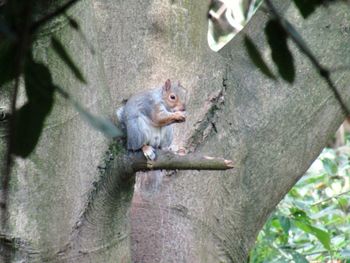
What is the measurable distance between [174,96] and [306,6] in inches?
46.3

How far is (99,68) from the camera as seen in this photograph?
4.35ft

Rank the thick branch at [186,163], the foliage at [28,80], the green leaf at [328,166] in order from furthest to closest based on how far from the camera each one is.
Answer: the green leaf at [328,166], the thick branch at [186,163], the foliage at [28,80]

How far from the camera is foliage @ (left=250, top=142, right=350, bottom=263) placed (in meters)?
2.10

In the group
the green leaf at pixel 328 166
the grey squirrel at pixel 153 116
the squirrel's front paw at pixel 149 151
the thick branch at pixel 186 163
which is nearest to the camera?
the thick branch at pixel 186 163

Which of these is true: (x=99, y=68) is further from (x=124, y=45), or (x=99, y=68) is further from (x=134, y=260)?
(x=134, y=260)

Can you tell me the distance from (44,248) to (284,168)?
0.67m

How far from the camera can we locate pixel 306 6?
52 centimetres

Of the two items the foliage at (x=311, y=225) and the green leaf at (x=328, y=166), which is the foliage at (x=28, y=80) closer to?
the foliage at (x=311, y=225)

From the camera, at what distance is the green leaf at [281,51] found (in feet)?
1.66

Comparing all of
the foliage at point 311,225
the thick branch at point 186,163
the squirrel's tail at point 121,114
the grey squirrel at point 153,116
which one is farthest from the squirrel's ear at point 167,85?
the foliage at point 311,225

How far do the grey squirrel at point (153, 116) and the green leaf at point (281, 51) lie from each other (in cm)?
103

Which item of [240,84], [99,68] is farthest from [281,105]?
[99,68]

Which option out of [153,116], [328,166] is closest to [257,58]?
[153,116]

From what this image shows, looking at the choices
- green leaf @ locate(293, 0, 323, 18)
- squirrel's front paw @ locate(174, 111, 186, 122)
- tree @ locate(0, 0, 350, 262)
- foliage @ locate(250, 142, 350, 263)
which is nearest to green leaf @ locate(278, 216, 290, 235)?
foliage @ locate(250, 142, 350, 263)
